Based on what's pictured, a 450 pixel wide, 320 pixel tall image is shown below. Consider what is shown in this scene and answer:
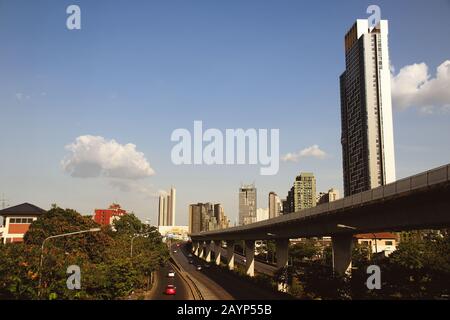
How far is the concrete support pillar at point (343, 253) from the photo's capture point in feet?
158

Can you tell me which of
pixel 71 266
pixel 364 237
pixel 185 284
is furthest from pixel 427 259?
pixel 364 237

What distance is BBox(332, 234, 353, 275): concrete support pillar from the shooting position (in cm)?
4814

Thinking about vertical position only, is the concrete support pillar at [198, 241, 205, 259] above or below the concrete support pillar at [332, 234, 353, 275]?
below

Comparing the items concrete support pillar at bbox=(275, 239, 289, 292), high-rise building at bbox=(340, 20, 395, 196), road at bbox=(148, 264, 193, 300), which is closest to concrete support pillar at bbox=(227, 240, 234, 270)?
road at bbox=(148, 264, 193, 300)

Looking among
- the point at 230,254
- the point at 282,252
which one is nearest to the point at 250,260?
the point at 282,252

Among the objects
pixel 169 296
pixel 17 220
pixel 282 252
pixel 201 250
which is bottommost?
pixel 201 250

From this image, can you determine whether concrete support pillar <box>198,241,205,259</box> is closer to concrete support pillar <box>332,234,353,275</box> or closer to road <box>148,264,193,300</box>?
road <box>148,264,193,300</box>

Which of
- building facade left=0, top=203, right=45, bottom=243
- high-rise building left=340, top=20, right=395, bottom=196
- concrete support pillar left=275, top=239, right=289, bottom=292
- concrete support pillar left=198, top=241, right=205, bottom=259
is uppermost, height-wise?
high-rise building left=340, top=20, right=395, bottom=196

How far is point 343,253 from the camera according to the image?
160ft

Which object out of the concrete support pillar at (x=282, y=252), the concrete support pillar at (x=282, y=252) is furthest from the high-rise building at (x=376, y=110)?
the concrete support pillar at (x=282, y=252)

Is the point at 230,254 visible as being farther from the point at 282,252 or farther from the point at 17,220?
the point at 17,220
